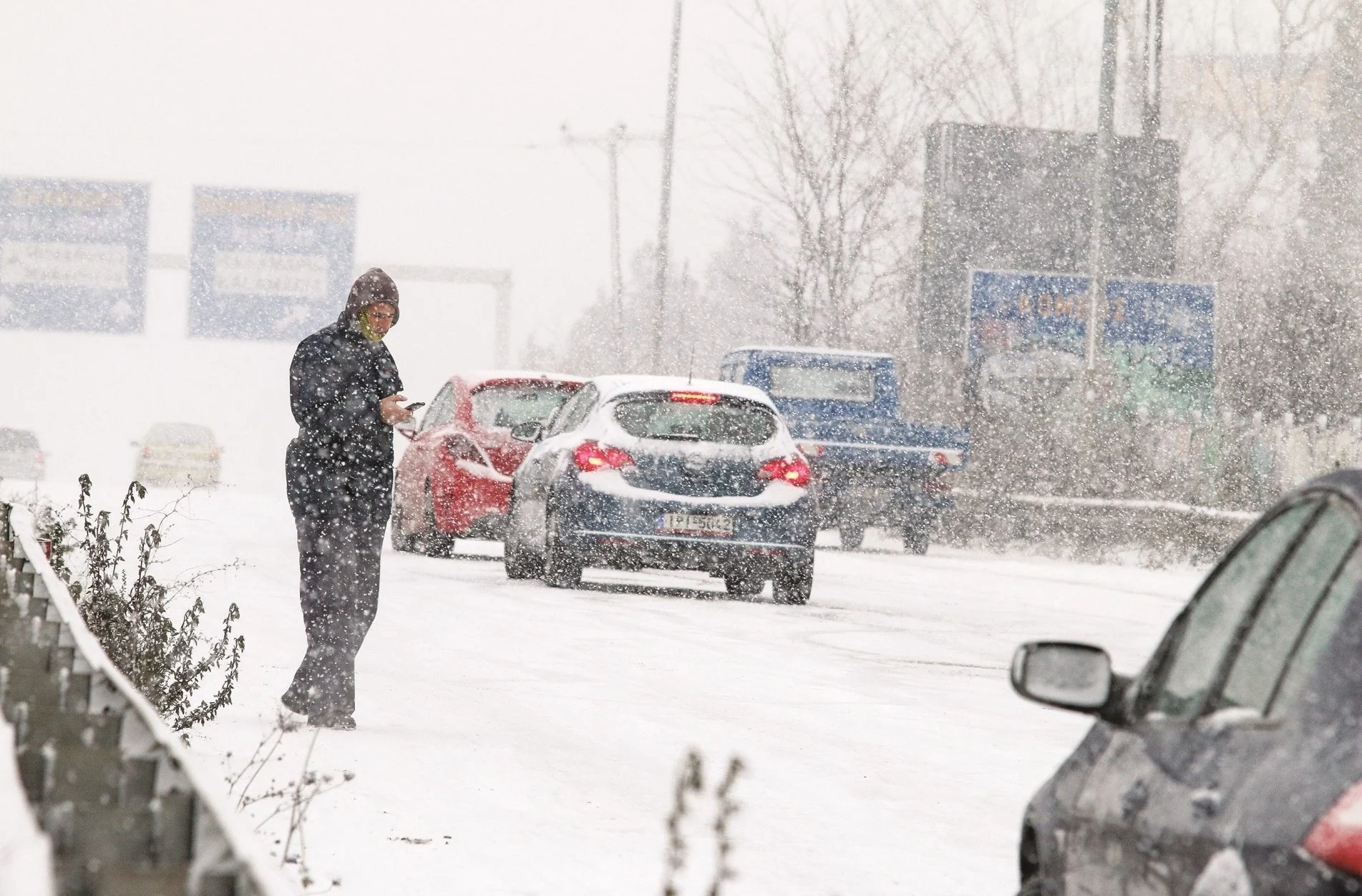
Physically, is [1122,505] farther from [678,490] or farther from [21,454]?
[21,454]

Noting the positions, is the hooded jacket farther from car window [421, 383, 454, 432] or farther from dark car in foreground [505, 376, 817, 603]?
car window [421, 383, 454, 432]

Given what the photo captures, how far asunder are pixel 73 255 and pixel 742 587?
3600cm

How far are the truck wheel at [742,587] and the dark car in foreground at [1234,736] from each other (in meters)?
13.6

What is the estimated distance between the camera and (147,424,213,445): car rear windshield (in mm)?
51812

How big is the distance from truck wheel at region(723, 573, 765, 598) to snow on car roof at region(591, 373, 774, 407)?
1.39m

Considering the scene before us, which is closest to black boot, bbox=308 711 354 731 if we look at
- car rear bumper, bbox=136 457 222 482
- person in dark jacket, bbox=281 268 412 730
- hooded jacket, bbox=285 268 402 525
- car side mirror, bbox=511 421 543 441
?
person in dark jacket, bbox=281 268 412 730

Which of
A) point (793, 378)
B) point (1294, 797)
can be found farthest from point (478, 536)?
point (1294, 797)

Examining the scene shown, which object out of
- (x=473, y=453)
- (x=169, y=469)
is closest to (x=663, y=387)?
(x=473, y=453)

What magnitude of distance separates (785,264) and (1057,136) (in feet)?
18.0

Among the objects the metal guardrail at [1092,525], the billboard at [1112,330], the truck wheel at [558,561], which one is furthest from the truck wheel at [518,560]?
the billboard at [1112,330]

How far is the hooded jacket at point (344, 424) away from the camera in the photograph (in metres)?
9.20

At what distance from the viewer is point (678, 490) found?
16.9m

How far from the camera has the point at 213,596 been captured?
49.8 feet

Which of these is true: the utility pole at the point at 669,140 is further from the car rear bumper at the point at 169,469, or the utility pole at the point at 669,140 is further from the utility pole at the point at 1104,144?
the utility pole at the point at 1104,144
